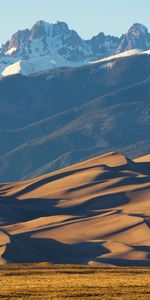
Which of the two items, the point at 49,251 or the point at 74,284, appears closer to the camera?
the point at 74,284

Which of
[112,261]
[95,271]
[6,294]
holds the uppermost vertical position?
[112,261]

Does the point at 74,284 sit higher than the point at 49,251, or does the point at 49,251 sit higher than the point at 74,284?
the point at 49,251

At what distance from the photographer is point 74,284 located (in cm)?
6631

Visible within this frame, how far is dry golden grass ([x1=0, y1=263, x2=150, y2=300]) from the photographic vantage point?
59.3 meters

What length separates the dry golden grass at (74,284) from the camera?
59281mm

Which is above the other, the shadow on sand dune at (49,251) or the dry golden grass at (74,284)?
the shadow on sand dune at (49,251)

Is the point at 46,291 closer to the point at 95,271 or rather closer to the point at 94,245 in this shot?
the point at 95,271

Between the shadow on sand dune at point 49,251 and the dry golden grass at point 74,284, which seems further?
the shadow on sand dune at point 49,251

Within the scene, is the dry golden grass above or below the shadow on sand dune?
below

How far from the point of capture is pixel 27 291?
61.0 metres

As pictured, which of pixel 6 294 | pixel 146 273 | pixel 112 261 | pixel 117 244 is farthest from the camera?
pixel 117 244

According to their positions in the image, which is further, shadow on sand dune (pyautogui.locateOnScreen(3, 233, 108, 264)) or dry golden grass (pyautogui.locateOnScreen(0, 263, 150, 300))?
shadow on sand dune (pyautogui.locateOnScreen(3, 233, 108, 264))

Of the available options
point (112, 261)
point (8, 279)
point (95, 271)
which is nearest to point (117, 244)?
point (112, 261)

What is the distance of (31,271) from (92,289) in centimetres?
2154
